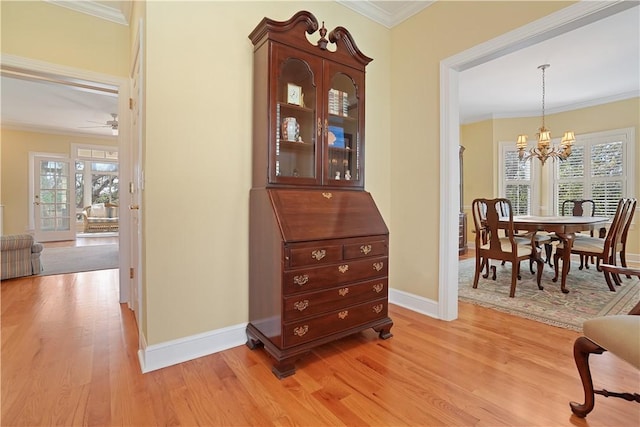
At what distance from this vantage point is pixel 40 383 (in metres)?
1.58

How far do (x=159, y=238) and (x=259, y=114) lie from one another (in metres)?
1.00

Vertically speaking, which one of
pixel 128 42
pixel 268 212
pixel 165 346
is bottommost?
pixel 165 346

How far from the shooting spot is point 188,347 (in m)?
1.85

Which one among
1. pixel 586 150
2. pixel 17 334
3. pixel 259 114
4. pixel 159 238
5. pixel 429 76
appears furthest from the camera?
pixel 586 150

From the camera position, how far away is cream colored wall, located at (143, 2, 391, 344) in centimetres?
175

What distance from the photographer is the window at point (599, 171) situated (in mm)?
4832

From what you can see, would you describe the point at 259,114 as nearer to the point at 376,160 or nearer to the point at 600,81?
the point at 376,160

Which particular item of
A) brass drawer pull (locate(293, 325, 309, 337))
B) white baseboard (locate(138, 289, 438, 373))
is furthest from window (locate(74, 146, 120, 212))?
brass drawer pull (locate(293, 325, 309, 337))

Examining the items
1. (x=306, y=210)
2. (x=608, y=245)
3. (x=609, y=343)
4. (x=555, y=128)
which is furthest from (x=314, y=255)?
(x=555, y=128)

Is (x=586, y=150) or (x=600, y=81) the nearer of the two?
(x=600, y=81)

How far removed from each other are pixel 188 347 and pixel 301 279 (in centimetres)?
85

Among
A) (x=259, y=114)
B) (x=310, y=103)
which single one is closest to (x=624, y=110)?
(x=310, y=103)

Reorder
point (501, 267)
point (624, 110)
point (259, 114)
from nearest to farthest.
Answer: point (259, 114) < point (501, 267) < point (624, 110)

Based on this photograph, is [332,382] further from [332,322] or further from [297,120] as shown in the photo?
[297,120]
